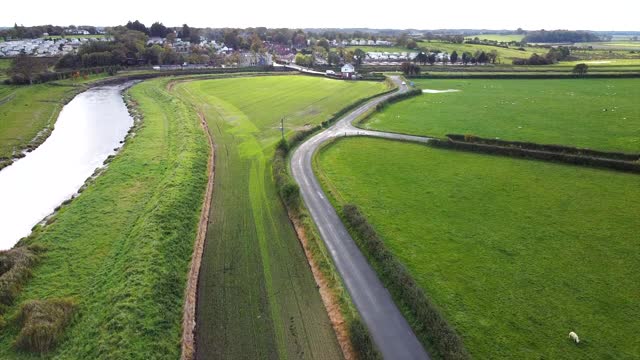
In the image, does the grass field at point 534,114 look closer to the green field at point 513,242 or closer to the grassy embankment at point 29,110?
the green field at point 513,242

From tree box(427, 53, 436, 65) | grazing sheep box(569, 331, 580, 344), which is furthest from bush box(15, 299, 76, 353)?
tree box(427, 53, 436, 65)

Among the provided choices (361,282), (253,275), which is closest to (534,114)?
(361,282)

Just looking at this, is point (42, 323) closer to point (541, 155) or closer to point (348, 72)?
point (541, 155)

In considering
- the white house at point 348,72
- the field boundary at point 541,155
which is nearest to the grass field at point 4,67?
the white house at point 348,72

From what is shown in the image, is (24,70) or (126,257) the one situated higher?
(24,70)

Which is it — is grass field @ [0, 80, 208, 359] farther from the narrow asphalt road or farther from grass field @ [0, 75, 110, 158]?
grass field @ [0, 75, 110, 158]

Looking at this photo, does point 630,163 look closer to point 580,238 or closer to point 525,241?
point 580,238

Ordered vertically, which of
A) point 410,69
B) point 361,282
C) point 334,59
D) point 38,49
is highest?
point 38,49
